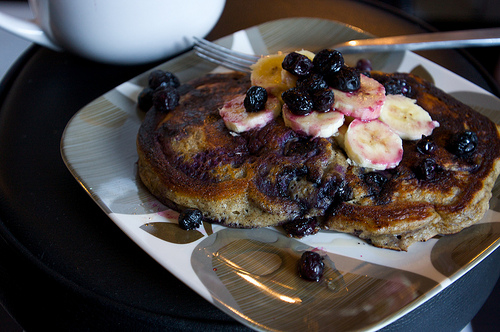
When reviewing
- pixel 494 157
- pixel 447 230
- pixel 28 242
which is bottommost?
pixel 28 242

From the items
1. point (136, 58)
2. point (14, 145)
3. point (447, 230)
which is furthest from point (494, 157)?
point (14, 145)

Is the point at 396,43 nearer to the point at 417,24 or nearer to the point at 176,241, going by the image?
the point at 417,24

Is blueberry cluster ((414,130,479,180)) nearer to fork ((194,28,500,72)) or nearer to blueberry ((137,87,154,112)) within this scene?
fork ((194,28,500,72))

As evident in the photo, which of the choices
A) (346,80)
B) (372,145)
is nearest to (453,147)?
(372,145)

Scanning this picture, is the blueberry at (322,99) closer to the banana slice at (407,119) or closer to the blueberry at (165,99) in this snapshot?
the banana slice at (407,119)

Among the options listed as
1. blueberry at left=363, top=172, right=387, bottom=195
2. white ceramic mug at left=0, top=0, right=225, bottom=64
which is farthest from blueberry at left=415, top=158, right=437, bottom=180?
white ceramic mug at left=0, top=0, right=225, bottom=64

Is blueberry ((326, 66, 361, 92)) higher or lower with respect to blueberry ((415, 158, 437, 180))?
higher
